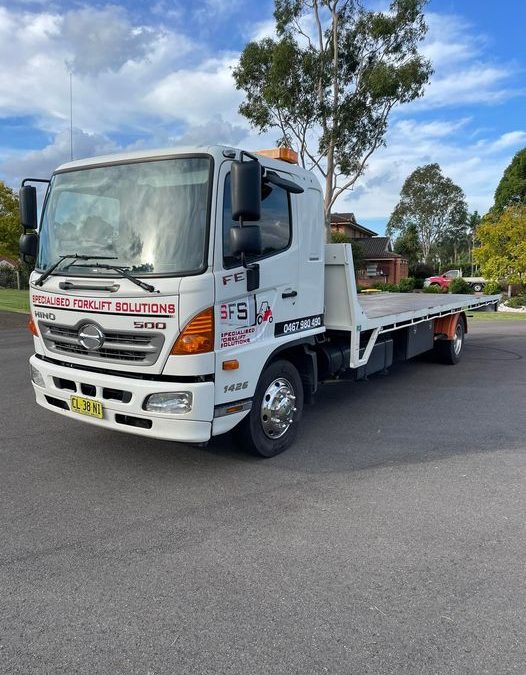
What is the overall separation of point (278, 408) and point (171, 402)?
1.19 meters

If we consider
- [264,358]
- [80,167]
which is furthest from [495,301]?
[80,167]

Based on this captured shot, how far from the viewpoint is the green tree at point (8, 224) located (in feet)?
81.2

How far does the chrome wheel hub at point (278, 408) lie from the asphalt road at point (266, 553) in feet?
0.98

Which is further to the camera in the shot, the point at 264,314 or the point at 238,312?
the point at 264,314

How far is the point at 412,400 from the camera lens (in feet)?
23.4

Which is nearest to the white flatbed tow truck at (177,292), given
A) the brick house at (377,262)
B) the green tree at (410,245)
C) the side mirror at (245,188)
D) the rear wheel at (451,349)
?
the side mirror at (245,188)

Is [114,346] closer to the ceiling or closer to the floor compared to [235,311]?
closer to the floor

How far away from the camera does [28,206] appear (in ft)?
16.3

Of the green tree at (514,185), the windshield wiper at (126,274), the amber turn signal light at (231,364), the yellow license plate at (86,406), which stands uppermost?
the green tree at (514,185)

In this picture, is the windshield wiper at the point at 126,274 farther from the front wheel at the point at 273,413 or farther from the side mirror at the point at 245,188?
the front wheel at the point at 273,413

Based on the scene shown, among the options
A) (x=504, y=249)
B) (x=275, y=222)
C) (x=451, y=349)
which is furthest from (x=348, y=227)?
(x=275, y=222)

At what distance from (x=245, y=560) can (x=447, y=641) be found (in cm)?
118

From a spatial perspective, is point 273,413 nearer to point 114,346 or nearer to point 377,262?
point 114,346

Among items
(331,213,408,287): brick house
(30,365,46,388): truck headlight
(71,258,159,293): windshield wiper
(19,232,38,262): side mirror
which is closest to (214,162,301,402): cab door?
(71,258,159,293): windshield wiper
